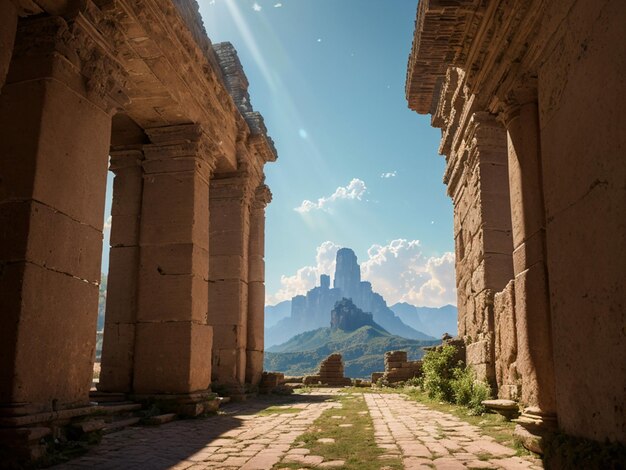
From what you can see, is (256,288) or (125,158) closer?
(125,158)

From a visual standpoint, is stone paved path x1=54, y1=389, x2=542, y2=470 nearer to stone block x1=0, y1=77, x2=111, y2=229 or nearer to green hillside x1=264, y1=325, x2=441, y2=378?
stone block x1=0, y1=77, x2=111, y2=229

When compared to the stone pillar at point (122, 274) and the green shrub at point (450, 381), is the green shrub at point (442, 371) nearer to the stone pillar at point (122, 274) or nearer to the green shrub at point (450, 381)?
the green shrub at point (450, 381)

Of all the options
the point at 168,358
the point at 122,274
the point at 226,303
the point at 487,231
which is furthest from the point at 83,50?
the point at 226,303

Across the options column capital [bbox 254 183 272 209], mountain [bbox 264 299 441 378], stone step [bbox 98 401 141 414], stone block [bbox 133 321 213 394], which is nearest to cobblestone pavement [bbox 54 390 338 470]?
stone step [bbox 98 401 141 414]

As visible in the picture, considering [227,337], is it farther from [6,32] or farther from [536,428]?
[6,32]

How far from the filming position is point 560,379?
13.9 feet

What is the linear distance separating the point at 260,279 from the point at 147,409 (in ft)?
18.3

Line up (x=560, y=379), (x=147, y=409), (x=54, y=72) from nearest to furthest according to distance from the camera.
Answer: (x=560, y=379), (x=54, y=72), (x=147, y=409)

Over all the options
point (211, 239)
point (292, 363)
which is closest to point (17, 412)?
point (211, 239)

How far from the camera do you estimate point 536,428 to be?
479 cm

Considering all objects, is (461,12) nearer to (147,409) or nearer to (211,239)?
(147,409)

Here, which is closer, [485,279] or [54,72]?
[54,72]

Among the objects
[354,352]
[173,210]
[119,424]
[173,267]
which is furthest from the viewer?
[354,352]

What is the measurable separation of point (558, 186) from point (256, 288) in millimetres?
9936
